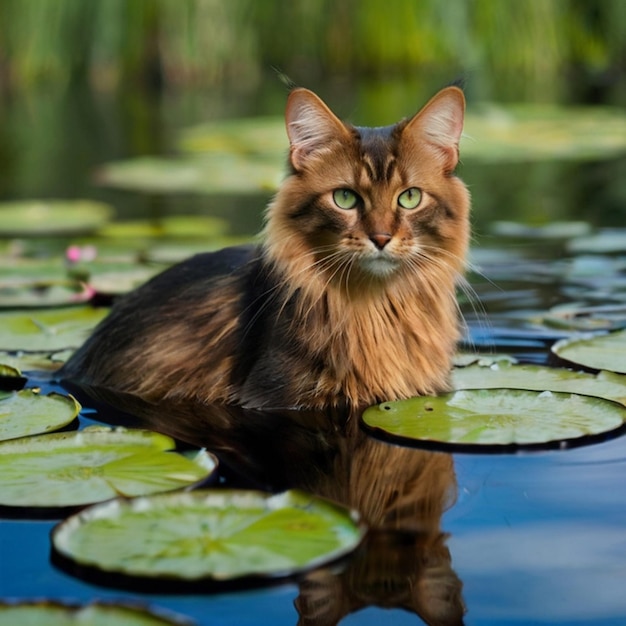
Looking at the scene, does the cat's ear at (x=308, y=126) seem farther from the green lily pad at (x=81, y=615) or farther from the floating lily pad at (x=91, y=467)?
the green lily pad at (x=81, y=615)

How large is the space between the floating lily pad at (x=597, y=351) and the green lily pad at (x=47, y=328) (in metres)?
1.53

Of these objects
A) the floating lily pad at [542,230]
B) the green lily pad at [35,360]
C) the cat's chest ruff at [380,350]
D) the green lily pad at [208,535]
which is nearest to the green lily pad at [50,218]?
the floating lily pad at [542,230]

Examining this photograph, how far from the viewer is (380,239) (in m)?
3.08

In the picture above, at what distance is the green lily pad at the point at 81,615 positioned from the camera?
79.7 inches

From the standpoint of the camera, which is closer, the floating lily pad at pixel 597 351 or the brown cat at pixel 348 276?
the brown cat at pixel 348 276

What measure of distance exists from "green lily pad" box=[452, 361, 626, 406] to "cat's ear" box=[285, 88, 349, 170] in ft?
2.44

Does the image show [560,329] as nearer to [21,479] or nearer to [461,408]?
[461,408]

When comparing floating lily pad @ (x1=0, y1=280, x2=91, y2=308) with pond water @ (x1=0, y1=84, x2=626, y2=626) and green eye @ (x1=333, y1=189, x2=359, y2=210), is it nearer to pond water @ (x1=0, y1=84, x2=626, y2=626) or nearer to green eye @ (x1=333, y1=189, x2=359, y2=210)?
pond water @ (x1=0, y1=84, x2=626, y2=626)

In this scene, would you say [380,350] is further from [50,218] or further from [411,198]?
[50,218]

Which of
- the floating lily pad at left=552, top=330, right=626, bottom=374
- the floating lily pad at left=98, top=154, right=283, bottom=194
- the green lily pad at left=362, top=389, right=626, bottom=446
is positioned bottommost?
the green lily pad at left=362, top=389, right=626, bottom=446

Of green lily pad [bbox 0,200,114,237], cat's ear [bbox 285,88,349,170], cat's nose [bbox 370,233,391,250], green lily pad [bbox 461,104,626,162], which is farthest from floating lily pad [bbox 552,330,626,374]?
green lily pad [bbox 461,104,626,162]

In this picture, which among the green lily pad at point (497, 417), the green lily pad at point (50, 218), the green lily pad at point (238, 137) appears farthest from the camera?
the green lily pad at point (238, 137)

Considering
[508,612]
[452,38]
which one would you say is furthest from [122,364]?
[452,38]

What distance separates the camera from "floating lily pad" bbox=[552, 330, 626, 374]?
366 cm
